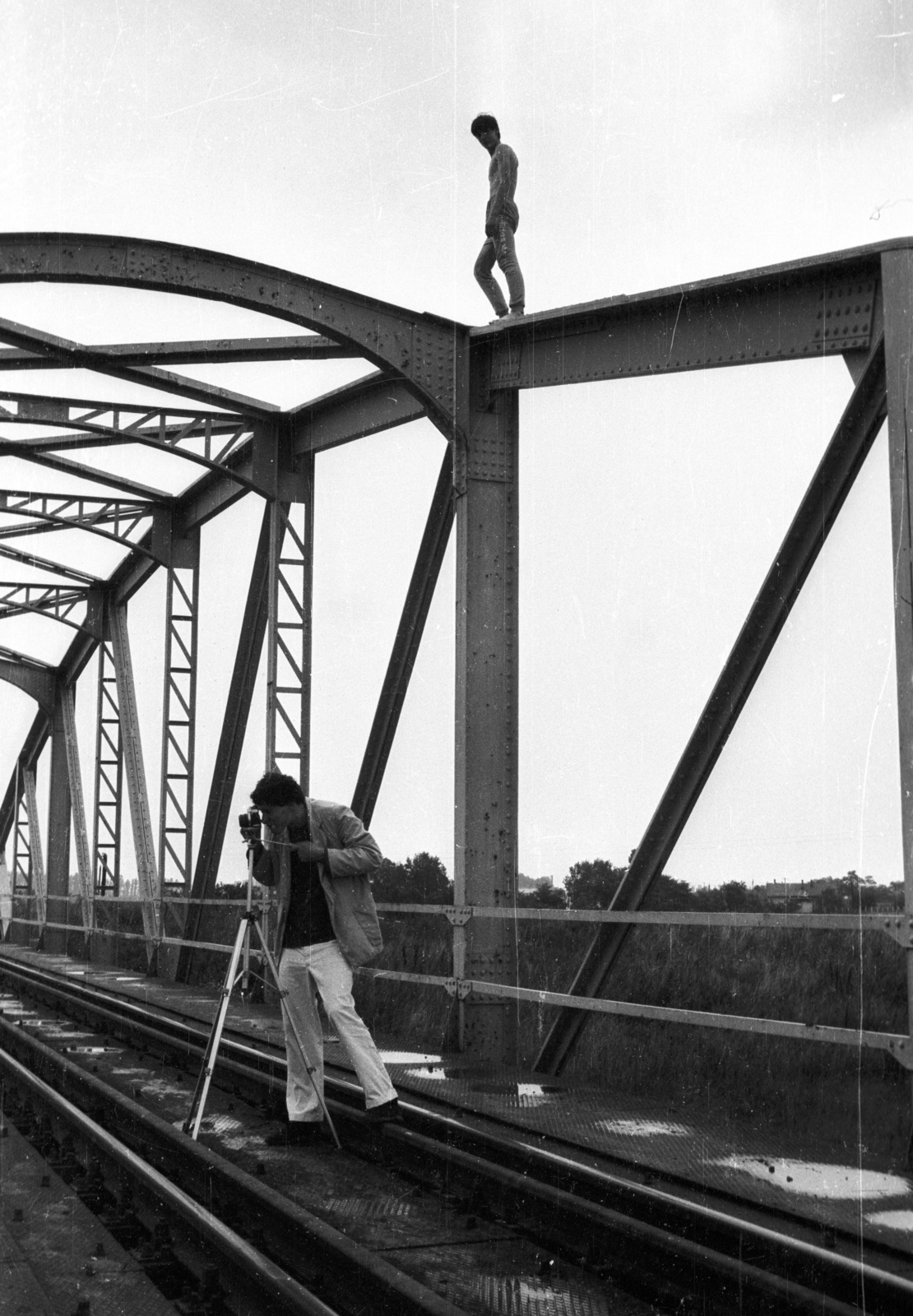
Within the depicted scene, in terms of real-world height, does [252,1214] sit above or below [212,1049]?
below

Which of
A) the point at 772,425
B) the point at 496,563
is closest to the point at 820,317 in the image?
the point at 772,425

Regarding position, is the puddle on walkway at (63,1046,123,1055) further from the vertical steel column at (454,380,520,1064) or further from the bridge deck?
the vertical steel column at (454,380,520,1064)

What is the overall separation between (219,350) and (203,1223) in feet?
26.9

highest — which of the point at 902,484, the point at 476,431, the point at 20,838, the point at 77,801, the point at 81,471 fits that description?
the point at 81,471

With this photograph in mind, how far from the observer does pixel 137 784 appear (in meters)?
21.1

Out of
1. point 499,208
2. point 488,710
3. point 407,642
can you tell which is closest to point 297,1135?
point 488,710

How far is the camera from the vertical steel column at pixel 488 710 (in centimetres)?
944

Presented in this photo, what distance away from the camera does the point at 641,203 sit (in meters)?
8.41

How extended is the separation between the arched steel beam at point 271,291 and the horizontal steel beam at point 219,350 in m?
1.43

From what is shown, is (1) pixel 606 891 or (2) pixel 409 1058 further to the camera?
(1) pixel 606 891

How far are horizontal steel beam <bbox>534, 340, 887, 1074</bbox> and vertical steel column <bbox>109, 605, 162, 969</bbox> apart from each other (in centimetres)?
1108

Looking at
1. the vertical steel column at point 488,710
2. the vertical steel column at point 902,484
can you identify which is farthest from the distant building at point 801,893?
the vertical steel column at point 488,710

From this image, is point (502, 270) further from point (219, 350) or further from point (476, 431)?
point (219, 350)

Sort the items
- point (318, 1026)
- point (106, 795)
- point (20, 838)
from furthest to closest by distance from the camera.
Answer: point (20, 838)
point (106, 795)
point (318, 1026)
